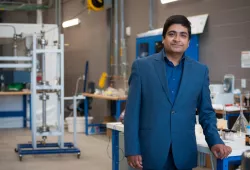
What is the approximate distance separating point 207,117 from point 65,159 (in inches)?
155

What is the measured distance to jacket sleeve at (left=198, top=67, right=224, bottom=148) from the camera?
226cm

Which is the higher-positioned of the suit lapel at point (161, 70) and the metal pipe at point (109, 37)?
the metal pipe at point (109, 37)

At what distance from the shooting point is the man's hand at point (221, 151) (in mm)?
2225

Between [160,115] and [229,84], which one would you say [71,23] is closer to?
[229,84]

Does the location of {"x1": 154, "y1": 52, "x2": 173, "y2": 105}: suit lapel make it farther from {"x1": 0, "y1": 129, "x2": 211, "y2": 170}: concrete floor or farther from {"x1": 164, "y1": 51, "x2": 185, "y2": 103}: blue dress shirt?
{"x1": 0, "y1": 129, "x2": 211, "y2": 170}: concrete floor

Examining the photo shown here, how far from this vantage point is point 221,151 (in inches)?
87.6

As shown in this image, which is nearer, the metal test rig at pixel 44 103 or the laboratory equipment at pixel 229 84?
the laboratory equipment at pixel 229 84

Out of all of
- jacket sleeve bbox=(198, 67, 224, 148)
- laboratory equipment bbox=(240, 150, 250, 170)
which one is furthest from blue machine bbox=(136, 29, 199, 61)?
laboratory equipment bbox=(240, 150, 250, 170)

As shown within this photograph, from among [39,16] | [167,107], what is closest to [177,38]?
[167,107]

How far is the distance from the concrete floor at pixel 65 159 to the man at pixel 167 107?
3.20 m

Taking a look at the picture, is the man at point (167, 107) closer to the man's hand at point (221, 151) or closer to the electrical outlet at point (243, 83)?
the man's hand at point (221, 151)

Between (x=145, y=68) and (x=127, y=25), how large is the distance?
6609 millimetres

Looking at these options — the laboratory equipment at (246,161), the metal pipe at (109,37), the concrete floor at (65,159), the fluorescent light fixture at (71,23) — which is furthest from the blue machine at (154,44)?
the laboratory equipment at (246,161)

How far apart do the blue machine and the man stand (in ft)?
13.7
